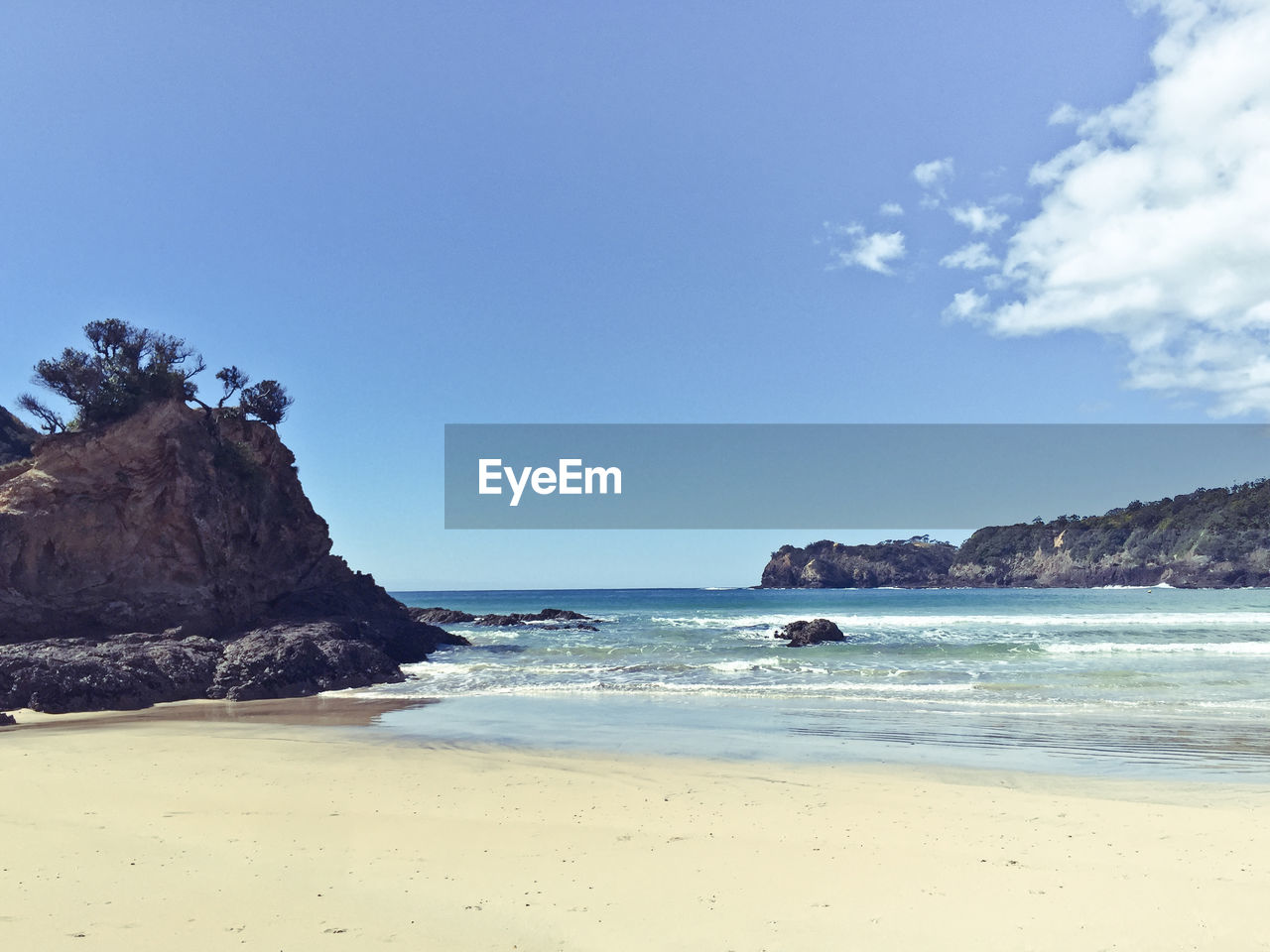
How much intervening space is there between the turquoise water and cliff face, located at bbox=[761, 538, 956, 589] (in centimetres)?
11763

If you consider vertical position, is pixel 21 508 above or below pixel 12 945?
above

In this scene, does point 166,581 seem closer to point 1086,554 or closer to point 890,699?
point 890,699

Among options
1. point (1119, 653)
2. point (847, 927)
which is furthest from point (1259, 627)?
point (847, 927)

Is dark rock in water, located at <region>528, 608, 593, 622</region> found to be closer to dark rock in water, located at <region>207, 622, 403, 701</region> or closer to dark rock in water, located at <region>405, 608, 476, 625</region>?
dark rock in water, located at <region>405, 608, 476, 625</region>

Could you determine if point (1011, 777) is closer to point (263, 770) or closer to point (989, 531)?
point (263, 770)

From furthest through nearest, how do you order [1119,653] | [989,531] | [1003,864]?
[989,531] → [1119,653] → [1003,864]

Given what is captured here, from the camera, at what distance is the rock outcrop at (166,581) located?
61.8 feet

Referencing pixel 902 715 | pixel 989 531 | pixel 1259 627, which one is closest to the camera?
pixel 902 715

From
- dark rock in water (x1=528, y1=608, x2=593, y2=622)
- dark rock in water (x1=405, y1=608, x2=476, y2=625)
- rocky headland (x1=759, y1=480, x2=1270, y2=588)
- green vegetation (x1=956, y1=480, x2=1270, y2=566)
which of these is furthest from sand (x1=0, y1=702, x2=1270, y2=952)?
green vegetation (x1=956, y1=480, x2=1270, y2=566)

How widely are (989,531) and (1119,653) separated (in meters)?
134

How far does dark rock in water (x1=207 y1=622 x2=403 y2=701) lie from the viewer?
62.6 feet

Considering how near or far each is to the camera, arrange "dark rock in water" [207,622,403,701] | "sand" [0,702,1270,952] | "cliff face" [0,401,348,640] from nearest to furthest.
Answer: "sand" [0,702,1270,952]
"dark rock in water" [207,622,403,701]
"cliff face" [0,401,348,640]

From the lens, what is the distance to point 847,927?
520cm

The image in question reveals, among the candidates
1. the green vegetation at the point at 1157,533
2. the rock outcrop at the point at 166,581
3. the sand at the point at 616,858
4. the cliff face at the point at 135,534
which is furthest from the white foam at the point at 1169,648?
the green vegetation at the point at 1157,533
